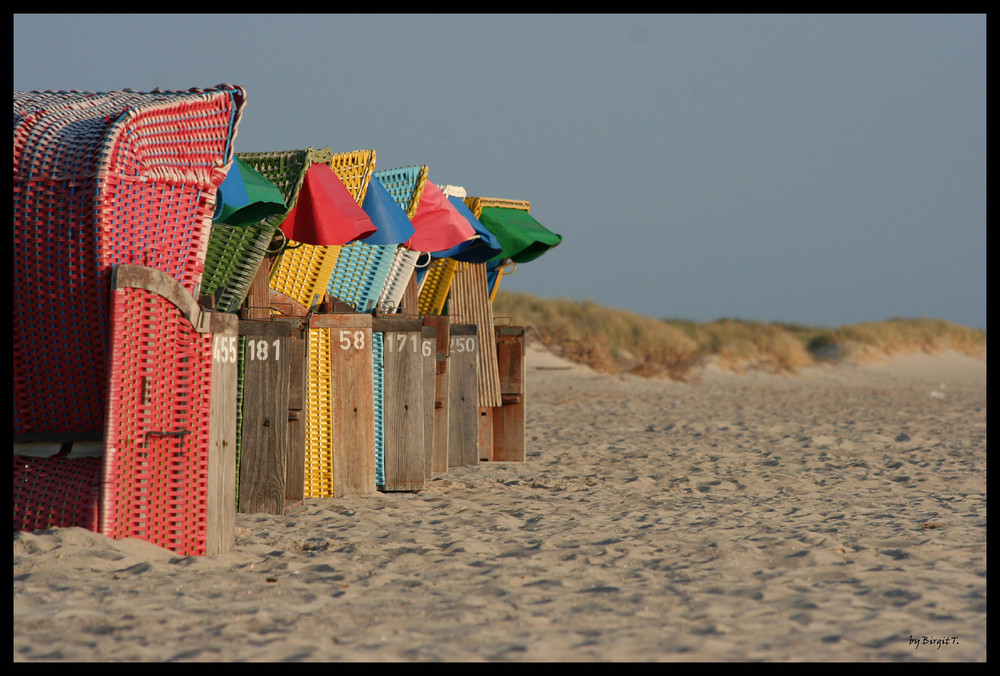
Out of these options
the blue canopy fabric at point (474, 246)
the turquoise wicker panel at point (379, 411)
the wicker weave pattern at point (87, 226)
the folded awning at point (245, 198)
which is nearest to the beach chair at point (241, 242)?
the folded awning at point (245, 198)

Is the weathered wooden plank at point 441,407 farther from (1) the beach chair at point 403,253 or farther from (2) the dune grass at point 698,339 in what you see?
(2) the dune grass at point 698,339

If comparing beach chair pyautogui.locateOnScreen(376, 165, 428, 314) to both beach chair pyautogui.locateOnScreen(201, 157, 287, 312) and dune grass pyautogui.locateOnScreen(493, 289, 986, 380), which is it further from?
dune grass pyautogui.locateOnScreen(493, 289, 986, 380)

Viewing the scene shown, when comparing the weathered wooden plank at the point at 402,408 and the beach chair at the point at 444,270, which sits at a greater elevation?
the beach chair at the point at 444,270

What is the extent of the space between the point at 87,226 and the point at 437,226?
12.7 ft

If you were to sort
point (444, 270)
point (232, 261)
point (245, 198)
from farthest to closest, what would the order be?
point (444, 270)
point (232, 261)
point (245, 198)

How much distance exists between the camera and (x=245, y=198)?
5488 mm

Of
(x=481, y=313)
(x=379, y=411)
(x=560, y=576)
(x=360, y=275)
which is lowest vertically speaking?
(x=560, y=576)

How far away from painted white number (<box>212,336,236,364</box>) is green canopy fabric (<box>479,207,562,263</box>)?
14.9ft

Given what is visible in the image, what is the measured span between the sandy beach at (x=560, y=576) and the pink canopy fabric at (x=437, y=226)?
6.09 feet

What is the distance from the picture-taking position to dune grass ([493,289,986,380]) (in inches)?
937

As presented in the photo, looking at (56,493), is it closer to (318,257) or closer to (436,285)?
(318,257)

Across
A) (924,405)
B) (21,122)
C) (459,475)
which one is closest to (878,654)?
(21,122)

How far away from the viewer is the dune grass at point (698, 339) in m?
23.8

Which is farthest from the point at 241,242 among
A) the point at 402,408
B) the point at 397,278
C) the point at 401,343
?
the point at 397,278
